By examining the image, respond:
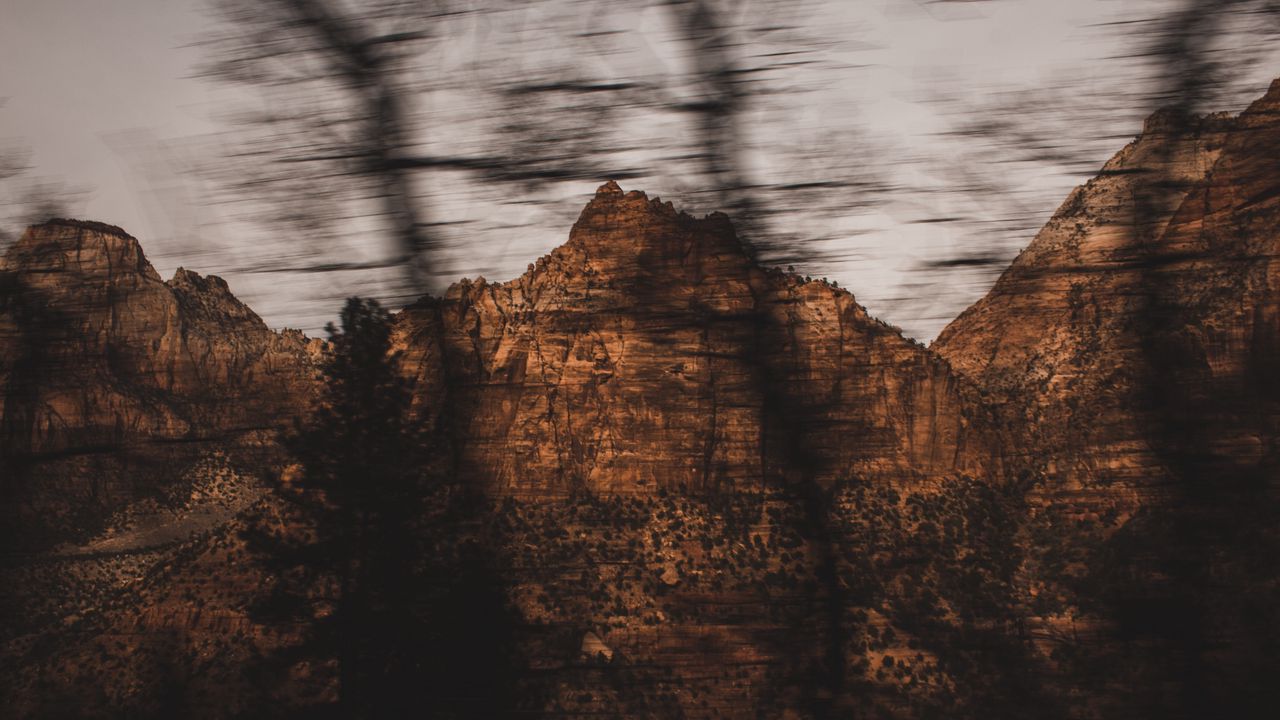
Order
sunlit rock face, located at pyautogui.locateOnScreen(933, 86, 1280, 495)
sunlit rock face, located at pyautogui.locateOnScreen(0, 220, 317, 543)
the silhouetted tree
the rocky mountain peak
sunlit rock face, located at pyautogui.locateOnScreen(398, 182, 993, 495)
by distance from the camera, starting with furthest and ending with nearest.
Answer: the rocky mountain peak, sunlit rock face, located at pyautogui.locateOnScreen(0, 220, 317, 543), the silhouetted tree, sunlit rock face, located at pyautogui.locateOnScreen(933, 86, 1280, 495), sunlit rock face, located at pyautogui.locateOnScreen(398, 182, 993, 495)

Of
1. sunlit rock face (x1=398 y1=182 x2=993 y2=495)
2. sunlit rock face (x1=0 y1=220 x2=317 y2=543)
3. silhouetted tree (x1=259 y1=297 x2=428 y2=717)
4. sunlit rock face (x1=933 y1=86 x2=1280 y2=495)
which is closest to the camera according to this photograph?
sunlit rock face (x1=398 y1=182 x2=993 y2=495)

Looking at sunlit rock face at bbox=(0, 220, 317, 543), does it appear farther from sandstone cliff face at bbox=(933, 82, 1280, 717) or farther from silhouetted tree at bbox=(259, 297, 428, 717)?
sandstone cliff face at bbox=(933, 82, 1280, 717)

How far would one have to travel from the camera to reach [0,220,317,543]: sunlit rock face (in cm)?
338

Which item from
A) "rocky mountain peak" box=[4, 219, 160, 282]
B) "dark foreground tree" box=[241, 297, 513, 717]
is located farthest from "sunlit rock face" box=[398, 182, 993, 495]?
"rocky mountain peak" box=[4, 219, 160, 282]

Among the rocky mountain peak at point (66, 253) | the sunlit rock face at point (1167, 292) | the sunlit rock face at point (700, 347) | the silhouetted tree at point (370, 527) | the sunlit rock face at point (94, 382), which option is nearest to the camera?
the sunlit rock face at point (700, 347)

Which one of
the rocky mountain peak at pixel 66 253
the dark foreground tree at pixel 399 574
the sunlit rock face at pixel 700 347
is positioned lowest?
the dark foreground tree at pixel 399 574

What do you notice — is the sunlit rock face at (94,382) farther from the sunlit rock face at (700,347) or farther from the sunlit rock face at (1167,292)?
the sunlit rock face at (1167,292)

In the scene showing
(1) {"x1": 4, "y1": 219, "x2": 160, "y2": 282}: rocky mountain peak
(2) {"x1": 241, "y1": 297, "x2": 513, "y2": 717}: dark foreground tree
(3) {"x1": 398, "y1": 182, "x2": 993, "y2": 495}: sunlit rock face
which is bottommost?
(2) {"x1": 241, "y1": 297, "x2": 513, "y2": 717}: dark foreground tree

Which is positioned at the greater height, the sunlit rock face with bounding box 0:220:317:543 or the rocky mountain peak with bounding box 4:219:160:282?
the rocky mountain peak with bounding box 4:219:160:282

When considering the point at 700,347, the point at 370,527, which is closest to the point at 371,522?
the point at 370,527

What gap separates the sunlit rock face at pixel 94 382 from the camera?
133 inches

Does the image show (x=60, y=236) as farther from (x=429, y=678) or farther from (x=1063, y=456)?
(x=1063, y=456)

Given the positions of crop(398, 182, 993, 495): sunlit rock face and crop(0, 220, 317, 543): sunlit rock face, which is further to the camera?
crop(0, 220, 317, 543): sunlit rock face

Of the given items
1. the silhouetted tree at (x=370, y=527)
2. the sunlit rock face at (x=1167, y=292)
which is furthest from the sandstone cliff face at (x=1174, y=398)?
the silhouetted tree at (x=370, y=527)
